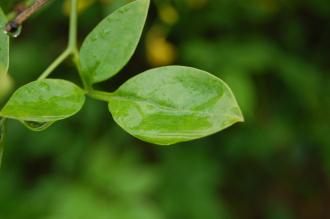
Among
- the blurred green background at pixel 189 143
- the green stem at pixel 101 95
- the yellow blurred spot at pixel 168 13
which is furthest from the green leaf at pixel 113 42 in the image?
the blurred green background at pixel 189 143

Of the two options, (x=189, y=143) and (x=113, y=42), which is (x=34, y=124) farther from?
(x=189, y=143)

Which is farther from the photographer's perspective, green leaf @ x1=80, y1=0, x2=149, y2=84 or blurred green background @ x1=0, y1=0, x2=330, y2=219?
blurred green background @ x1=0, y1=0, x2=330, y2=219

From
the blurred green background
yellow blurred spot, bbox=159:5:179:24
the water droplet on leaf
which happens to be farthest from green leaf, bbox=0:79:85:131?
the blurred green background

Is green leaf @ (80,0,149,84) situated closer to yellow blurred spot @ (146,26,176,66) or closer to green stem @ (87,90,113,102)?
green stem @ (87,90,113,102)

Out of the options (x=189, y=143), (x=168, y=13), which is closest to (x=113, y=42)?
(x=168, y=13)

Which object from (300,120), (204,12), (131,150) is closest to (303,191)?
(300,120)

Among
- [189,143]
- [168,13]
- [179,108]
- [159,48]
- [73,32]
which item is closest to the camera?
[179,108]

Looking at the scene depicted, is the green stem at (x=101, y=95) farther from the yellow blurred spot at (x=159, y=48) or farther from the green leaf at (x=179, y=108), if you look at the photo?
the yellow blurred spot at (x=159, y=48)

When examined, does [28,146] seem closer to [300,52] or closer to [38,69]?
[38,69]
